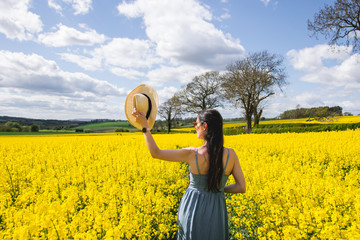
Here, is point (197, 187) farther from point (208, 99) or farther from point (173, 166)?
point (208, 99)

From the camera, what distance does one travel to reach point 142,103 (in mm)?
1919

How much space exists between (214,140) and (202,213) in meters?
0.78

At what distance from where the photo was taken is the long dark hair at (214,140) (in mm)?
2004

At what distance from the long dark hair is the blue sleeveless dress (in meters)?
0.10

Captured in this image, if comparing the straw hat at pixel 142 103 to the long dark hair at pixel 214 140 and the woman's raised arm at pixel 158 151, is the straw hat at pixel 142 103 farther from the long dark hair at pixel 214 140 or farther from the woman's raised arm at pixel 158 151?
the long dark hair at pixel 214 140

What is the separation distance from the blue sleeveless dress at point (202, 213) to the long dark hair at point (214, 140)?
0.10 meters

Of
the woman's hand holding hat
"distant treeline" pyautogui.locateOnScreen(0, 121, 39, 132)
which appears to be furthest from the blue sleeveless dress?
"distant treeline" pyautogui.locateOnScreen(0, 121, 39, 132)

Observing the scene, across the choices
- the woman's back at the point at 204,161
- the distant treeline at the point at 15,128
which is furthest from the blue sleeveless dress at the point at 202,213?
the distant treeline at the point at 15,128

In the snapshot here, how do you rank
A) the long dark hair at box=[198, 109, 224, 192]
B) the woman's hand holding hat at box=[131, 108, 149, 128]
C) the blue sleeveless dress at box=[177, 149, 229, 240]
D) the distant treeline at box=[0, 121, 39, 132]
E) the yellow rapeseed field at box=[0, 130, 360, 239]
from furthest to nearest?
the distant treeline at box=[0, 121, 39, 132]
the yellow rapeseed field at box=[0, 130, 360, 239]
the blue sleeveless dress at box=[177, 149, 229, 240]
the long dark hair at box=[198, 109, 224, 192]
the woman's hand holding hat at box=[131, 108, 149, 128]

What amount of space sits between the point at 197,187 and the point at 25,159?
758cm

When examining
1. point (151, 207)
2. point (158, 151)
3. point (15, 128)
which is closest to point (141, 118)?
point (158, 151)

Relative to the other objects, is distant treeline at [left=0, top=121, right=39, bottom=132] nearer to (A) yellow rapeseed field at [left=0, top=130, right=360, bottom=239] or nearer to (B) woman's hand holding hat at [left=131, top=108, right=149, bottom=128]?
(A) yellow rapeseed field at [left=0, top=130, right=360, bottom=239]

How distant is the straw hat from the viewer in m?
1.92

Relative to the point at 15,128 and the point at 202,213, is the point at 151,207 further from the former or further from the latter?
the point at 15,128
